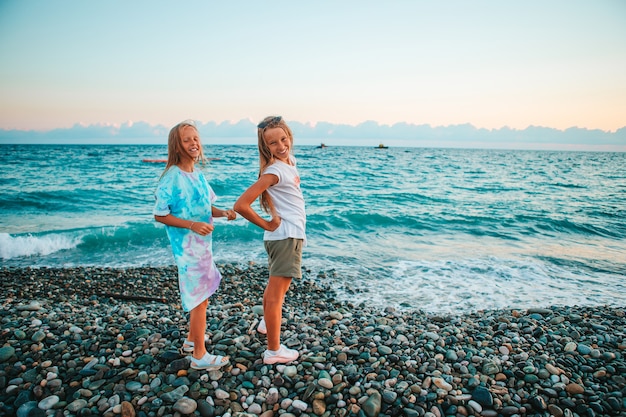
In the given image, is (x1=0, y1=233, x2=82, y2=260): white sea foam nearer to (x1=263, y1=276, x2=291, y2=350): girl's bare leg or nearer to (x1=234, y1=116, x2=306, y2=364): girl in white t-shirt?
(x1=263, y1=276, x2=291, y2=350): girl's bare leg

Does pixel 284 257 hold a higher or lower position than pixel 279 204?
lower

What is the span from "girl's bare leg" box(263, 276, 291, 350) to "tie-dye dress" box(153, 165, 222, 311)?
51 centimetres

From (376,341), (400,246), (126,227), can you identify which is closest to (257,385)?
(376,341)

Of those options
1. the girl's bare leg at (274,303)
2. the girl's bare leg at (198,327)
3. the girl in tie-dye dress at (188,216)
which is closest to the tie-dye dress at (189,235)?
the girl in tie-dye dress at (188,216)

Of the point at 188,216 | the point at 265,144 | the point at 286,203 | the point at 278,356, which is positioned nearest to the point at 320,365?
the point at 278,356

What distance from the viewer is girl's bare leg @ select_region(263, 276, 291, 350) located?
131 inches

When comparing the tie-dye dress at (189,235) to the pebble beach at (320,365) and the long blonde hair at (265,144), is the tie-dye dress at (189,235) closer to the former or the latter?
the long blonde hair at (265,144)

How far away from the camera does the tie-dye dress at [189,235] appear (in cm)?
310

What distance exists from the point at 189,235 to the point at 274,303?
1.02m

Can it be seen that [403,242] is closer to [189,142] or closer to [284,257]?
[284,257]

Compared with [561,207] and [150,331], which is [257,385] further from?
[561,207]

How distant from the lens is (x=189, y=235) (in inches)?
124

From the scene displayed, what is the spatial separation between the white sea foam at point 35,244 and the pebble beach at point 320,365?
4.74 metres

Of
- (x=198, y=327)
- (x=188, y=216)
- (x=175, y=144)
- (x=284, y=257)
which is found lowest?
(x=198, y=327)
